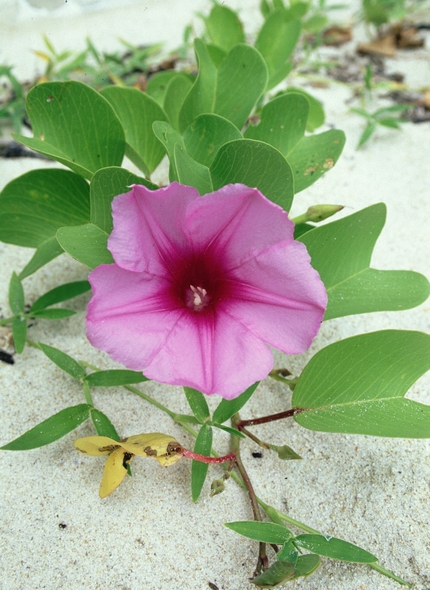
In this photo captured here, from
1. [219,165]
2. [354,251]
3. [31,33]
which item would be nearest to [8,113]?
[31,33]

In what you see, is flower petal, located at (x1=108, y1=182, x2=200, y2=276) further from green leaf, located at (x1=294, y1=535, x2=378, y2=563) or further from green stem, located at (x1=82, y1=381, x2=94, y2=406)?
green leaf, located at (x1=294, y1=535, x2=378, y2=563)

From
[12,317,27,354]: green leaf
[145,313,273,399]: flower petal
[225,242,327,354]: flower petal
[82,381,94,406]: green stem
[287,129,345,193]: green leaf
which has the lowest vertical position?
[82,381,94,406]: green stem

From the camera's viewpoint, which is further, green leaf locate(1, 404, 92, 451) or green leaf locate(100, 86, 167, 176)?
green leaf locate(100, 86, 167, 176)

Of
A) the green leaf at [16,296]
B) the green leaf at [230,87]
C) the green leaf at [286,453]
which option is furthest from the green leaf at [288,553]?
the green leaf at [230,87]

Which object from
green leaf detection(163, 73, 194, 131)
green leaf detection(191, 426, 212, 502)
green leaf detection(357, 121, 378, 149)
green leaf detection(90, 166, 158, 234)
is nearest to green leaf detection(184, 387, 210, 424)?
green leaf detection(191, 426, 212, 502)

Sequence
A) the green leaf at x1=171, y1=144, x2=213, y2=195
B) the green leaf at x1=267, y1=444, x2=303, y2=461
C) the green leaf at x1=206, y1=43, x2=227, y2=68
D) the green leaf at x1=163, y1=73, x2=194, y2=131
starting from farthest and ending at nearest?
the green leaf at x1=206, y1=43, x2=227, y2=68
the green leaf at x1=163, y1=73, x2=194, y2=131
the green leaf at x1=267, y1=444, x2=303, y2=461
the green leaf at x1=171, y1=144, x2=213, y2=195

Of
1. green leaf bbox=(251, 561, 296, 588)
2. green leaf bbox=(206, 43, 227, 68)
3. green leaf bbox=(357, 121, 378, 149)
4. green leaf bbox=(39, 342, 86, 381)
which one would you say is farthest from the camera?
green leaf bbox=(357, 121, 378, 149)
